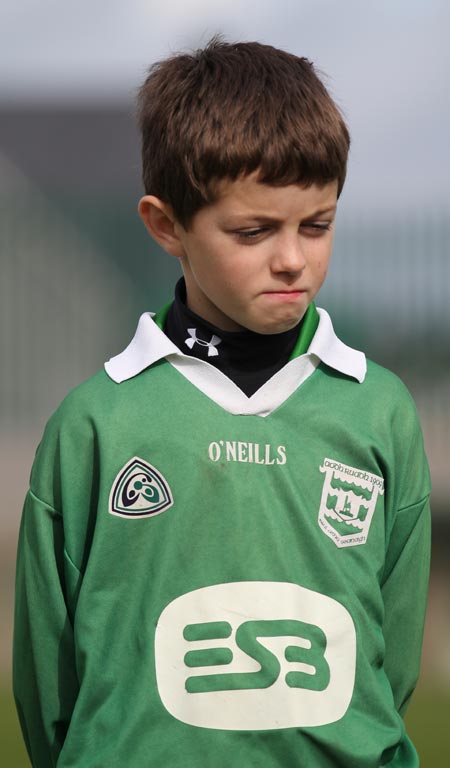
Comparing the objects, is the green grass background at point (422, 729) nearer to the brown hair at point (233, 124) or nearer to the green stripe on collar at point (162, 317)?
the green stripe on collar at point (162, 317)

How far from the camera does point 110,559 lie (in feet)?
5.99

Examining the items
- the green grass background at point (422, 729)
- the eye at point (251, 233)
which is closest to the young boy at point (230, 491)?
the eye at point (251, 233)

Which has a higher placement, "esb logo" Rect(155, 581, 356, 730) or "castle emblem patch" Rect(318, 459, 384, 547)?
"castle emblem patch" Rect(318, 459, 384, 547)

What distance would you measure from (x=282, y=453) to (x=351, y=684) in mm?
350

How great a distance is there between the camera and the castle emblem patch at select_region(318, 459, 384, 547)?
1.84 metres

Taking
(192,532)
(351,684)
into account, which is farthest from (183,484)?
(351,684)

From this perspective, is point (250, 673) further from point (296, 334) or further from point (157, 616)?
point (296, 334)

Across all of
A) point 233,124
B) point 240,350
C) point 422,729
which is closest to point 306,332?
point 240,350

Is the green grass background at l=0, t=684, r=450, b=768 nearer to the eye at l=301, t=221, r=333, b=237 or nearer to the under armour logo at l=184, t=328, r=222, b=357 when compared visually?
the under armour logo at l=184, t=328, r=222, b=357

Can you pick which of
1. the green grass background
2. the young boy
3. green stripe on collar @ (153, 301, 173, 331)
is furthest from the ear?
the green grass background

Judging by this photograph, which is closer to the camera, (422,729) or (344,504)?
(344,504)

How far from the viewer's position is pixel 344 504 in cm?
185

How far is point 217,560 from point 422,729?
128 inches

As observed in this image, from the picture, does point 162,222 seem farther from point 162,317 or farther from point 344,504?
point 344,504
